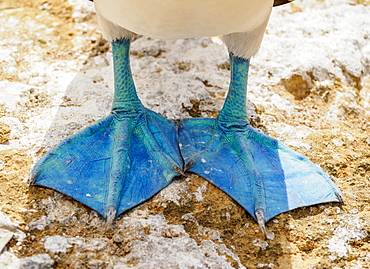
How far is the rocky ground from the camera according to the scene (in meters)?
2.11

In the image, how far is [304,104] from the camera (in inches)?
129

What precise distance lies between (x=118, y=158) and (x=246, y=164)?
26.7 inches

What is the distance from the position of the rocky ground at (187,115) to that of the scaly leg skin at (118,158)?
6 cm

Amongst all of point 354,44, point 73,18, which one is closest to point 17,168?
point 73,18

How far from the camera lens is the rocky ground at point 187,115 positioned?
211 cm

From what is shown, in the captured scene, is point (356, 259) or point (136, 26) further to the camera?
point (136, 26)

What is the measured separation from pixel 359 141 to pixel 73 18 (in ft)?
7.74

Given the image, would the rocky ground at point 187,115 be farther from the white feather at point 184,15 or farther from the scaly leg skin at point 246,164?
the white feather at point 184,15

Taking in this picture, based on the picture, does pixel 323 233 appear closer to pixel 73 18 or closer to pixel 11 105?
pixel 11 105

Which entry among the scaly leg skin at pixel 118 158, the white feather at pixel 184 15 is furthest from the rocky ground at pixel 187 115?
A: the white feather at pixel 184 15

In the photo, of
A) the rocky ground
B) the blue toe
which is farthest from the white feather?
the rocky ground

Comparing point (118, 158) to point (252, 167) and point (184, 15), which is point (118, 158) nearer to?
point (252, 167)

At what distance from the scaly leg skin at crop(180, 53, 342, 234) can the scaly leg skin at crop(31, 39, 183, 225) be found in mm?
129

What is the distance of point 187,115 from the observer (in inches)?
118
